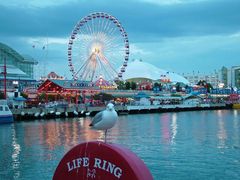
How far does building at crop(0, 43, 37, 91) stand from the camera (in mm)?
95875

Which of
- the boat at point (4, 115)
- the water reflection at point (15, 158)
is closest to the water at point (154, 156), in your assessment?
the water reflection at point (15, 158)

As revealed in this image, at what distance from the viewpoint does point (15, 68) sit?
107 metres

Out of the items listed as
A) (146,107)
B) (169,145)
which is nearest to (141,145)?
(169,145)

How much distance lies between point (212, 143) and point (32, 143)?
11.9 meters

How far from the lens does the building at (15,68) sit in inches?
3775

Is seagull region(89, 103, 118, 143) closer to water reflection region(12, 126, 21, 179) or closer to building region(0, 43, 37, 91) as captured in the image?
water reflection region(12, 126, 21, 179)

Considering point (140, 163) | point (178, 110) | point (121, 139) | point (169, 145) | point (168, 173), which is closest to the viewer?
point (140, 163)

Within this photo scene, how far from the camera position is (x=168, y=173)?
18.0 metres

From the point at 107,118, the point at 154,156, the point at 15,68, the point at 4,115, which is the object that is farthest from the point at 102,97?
the point at 107,118

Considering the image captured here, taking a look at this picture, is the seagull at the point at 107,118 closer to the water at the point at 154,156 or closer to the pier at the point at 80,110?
the water at the point at 154,156

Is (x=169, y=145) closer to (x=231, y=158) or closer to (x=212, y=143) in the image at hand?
(x=212, y=143)

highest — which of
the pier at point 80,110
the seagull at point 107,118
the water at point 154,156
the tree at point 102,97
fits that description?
the tree at point 102,97

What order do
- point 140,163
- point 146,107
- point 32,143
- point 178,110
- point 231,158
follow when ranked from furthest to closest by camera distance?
point 178,110
point 146,107
point 32,143
point 231,158
point 140,163

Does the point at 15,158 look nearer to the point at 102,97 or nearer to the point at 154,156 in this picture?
the point at 154,156
